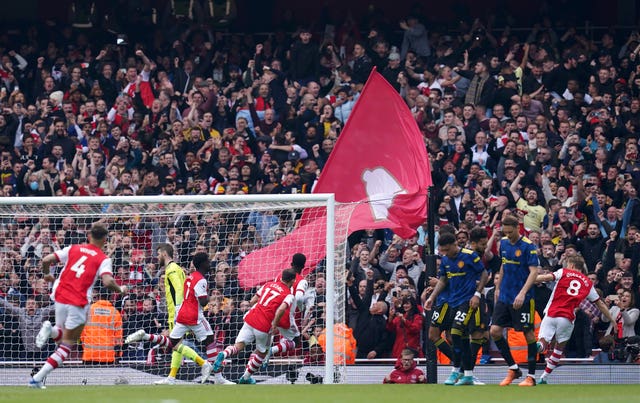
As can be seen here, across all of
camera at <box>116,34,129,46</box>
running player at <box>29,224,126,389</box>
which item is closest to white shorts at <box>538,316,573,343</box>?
running player at <box>29,224,126,389</box>

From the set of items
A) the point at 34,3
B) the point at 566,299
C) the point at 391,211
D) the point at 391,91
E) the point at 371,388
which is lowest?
the point at 371,388

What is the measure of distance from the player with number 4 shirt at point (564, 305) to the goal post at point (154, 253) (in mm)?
2786

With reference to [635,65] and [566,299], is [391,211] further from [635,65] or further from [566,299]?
[635,65]

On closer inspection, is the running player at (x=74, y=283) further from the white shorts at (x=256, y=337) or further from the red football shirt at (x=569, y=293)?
the red football shirt at (x=569, y=293)

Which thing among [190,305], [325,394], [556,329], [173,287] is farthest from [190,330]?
[556,329]

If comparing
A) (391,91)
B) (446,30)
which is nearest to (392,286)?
(391,91)

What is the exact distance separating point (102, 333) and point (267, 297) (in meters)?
2.51

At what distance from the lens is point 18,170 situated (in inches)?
870

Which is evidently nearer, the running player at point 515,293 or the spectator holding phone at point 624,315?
the running player at point 515,293

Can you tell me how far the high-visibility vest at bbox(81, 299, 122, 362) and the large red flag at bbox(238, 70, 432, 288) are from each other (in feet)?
6.08

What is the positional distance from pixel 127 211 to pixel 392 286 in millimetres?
3800

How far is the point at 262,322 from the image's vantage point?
51.7 feet

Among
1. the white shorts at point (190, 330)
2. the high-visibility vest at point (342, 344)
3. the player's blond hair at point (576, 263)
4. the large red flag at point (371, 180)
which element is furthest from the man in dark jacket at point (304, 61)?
the player's blond hair at point (576, 263)

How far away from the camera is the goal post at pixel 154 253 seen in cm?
1684
